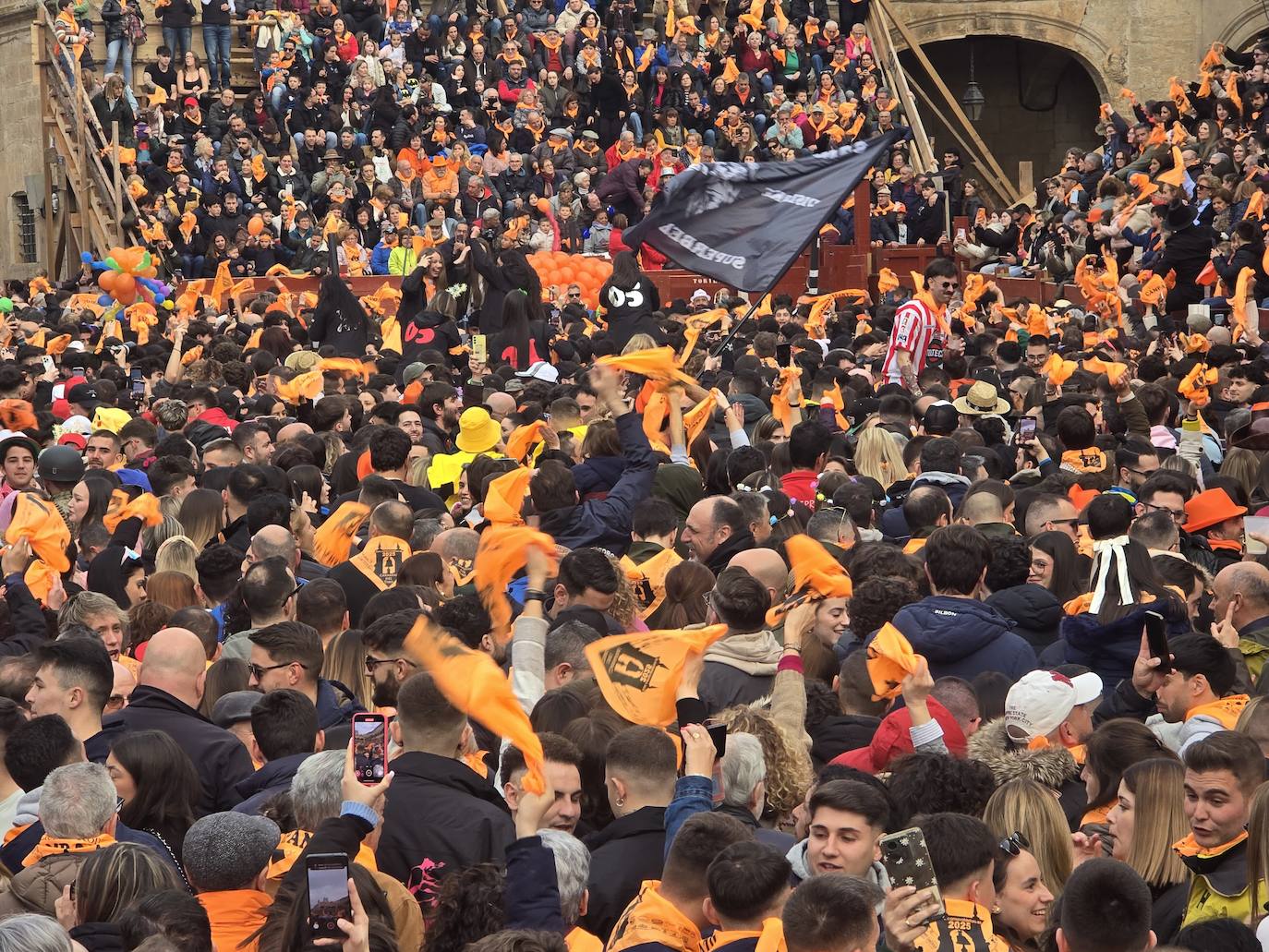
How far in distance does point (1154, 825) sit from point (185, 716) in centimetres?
338

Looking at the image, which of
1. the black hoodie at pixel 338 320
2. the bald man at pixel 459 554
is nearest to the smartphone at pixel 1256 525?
the bald man at pixel 459 554

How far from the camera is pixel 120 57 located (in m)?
32.7

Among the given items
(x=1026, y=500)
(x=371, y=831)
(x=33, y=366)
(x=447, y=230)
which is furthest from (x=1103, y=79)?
(x=371, y=831)

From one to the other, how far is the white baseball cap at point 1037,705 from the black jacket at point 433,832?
5.74ft

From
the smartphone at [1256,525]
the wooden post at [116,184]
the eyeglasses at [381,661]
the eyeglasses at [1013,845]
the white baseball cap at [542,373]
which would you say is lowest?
the wooden post at [116,184]

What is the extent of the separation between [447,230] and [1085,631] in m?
22.4

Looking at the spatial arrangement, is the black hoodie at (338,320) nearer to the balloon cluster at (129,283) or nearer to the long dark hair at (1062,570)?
the balloon cluster at (129,283)

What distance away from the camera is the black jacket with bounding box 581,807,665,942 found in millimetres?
5539

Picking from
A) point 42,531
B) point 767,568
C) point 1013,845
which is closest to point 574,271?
point 42,531

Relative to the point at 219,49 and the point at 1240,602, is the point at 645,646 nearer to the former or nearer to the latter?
the point at 1240,602

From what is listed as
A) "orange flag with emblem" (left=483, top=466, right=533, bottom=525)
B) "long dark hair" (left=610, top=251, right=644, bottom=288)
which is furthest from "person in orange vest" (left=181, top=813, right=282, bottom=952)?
"long dark hair" (left=610, top=251, right=644, bottom=288)

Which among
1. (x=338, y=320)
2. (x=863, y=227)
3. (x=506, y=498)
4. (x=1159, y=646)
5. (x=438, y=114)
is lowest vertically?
(x=863, y=227)

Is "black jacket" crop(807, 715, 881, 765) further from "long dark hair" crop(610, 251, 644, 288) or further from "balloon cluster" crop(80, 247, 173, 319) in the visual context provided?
"balloon cluster" crop(80, 247, 173, 319)

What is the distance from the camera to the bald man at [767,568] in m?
8.16
